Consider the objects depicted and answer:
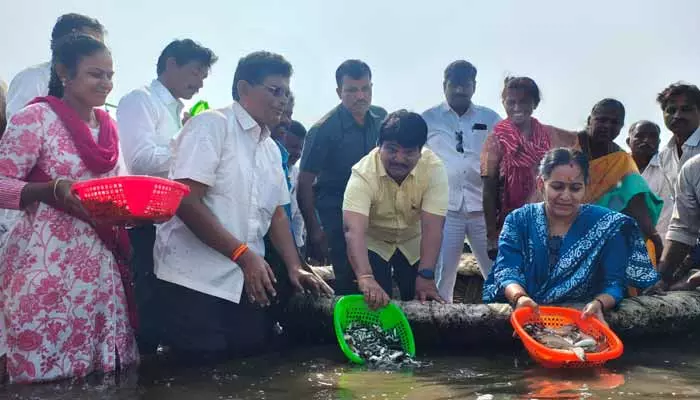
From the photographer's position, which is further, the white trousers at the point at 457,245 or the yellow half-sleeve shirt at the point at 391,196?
the white trousers at the point at 457,245

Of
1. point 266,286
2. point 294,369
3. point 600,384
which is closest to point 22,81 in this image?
point 266,286

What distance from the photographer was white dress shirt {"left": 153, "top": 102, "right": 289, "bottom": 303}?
3.73 m

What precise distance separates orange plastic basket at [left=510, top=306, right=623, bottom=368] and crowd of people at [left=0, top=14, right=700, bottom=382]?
0.10 meters

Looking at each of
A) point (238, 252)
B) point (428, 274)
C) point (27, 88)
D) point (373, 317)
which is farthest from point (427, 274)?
point (27, 88)

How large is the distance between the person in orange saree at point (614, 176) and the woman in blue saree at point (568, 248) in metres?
1.08

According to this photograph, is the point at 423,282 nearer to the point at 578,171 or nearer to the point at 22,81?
the point at 578,171

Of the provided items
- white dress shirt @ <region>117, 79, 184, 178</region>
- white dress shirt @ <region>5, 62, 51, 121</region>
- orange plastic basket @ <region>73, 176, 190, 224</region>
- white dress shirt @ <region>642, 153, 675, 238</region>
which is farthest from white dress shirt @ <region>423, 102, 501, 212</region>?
orange plastic basket @ <region>73, 176, 190, 224</region>

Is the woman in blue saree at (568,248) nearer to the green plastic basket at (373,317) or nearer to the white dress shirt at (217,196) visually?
the green plastic basket at (373,317)

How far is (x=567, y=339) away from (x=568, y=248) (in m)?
0.71

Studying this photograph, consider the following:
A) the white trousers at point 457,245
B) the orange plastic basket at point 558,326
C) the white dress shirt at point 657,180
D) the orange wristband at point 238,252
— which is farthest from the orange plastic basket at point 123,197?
the white dress shirt at point 657,180

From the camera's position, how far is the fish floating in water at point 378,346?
12.7ft

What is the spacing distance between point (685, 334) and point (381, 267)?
2054mm

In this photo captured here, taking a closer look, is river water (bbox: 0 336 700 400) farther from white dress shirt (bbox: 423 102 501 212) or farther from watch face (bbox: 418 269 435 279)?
white dress shirt (bbox: 423 102 501 212)

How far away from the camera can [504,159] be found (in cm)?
562
